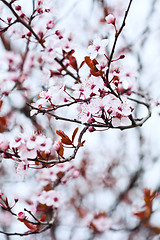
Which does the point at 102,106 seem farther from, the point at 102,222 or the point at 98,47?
the point at 102,222

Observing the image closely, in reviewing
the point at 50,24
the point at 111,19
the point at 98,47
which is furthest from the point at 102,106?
the point at 50,24

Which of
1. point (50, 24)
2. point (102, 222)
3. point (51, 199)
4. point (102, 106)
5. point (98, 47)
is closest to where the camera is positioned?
point (102, 106)

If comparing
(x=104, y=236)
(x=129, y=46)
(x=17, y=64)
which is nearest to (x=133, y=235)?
(x=104, y=236)

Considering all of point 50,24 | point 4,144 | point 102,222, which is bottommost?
point 102,222

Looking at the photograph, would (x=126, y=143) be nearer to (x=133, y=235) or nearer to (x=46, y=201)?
(x=133, y=235)

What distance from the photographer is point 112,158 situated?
6.24 meters

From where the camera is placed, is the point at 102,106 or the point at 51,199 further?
the point at 51,199

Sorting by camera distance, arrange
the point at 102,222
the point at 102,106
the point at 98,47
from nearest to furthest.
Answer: the point at 102,106
the point at 98,47
the point at 102,222

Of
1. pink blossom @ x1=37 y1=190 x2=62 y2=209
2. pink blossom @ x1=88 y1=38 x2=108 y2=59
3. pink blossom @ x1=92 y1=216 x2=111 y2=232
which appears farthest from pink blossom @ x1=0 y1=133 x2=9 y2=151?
pink blossom @ x1=92 y1=216 x2=111 y2=232

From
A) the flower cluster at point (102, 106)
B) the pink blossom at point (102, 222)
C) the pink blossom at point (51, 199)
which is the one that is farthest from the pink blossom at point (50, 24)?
the pink blossom at point (102, 222)

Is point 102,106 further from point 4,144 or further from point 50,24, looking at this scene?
point 50,24

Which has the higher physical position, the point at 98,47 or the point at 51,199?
the point at 98,47

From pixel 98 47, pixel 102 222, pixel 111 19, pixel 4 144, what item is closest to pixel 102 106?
pixel 98 47

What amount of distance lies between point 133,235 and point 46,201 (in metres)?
4.11
